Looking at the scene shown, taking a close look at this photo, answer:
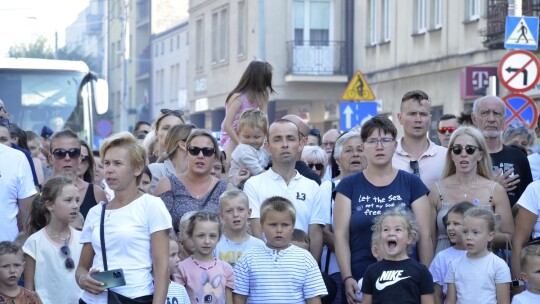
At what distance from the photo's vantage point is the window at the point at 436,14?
33406mm

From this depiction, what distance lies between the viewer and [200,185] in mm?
9445

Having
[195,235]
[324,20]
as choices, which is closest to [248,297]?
[195,235]

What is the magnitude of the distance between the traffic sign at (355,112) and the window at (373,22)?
14.9 metres

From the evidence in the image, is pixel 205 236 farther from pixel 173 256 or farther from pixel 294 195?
pixel 294 195

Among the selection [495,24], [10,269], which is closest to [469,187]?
[10,269]

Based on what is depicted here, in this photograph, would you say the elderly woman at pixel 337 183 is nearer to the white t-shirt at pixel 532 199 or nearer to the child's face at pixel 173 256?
the child's face at pixel 173 256

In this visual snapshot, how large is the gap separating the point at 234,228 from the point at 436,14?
83.6ft

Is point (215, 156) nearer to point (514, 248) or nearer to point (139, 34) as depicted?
point (514, 248)

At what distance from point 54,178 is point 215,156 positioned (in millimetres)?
1256

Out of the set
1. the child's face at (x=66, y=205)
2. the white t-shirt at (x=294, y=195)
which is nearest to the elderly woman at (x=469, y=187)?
the white t-shirt at (x=294, y=195)

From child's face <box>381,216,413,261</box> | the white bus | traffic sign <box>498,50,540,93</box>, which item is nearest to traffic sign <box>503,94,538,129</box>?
traffic sign <box>498,50,540,93</box>

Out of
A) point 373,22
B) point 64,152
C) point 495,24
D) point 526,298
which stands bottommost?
point 526,298

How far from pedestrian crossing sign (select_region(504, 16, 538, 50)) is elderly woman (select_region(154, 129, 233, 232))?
1039 cm

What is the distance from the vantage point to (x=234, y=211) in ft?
30.0
